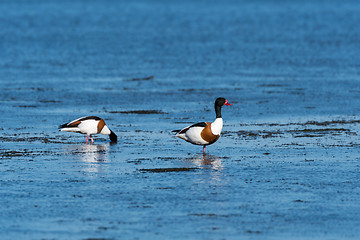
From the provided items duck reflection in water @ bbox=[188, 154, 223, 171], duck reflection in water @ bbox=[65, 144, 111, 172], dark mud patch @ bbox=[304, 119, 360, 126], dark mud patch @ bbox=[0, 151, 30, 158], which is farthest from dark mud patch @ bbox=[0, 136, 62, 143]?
dark mud patch @ bbox=[304, 119, 360, 126]

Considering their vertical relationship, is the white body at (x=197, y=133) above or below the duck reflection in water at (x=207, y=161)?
above

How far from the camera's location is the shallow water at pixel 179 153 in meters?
11.6

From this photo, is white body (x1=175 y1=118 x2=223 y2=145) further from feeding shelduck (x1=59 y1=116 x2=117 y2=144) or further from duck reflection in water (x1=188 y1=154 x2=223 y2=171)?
feeding shelduck (x1=59 y1=116 x2=117 y2=144)

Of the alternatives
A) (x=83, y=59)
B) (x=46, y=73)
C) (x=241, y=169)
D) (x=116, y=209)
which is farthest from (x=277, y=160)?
(x=83, y=59)

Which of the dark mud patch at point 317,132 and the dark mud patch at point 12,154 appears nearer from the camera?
the dark mud patch at point 12,154

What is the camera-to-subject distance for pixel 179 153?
57.7 feet

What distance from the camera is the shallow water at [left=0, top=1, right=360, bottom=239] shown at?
38.1 feet

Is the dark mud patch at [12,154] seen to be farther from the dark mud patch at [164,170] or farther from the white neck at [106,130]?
the dark mud patch at [164,170]

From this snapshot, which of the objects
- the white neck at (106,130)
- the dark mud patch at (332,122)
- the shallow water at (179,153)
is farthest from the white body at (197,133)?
the dark mud patch at (332,122)

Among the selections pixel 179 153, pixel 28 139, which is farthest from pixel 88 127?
pixel 179 153

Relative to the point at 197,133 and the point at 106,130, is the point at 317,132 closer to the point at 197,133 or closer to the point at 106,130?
the point at 197,133

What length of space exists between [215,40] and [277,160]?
42.7m

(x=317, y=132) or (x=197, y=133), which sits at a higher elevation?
(x=317, y=132)

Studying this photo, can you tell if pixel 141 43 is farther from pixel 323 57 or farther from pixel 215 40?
pixel 323 57
